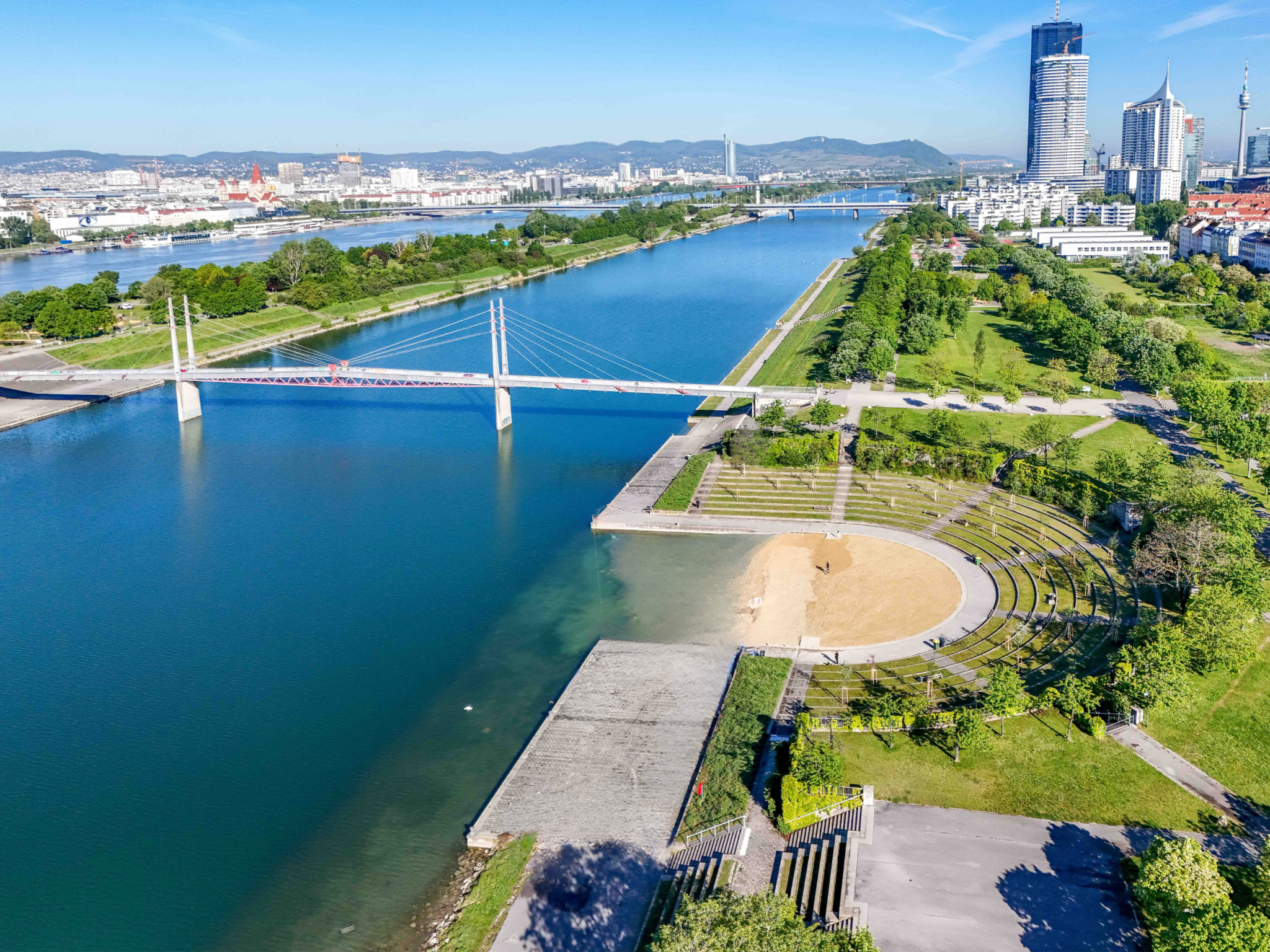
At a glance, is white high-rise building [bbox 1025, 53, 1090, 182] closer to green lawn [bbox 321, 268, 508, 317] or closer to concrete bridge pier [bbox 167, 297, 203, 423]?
green lawn [bbox 321, 268, 508, 317]

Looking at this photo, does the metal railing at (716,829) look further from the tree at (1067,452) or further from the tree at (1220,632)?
the tree at (1067,452)

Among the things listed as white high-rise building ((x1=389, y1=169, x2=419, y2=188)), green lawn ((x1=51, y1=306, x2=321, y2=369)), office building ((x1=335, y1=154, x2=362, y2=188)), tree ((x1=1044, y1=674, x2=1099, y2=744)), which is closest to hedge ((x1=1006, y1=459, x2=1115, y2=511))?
tree ((x1=1044, y1=674, x2=1099, y2=744))

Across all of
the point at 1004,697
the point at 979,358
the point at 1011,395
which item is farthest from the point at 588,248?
the point at 1004,697

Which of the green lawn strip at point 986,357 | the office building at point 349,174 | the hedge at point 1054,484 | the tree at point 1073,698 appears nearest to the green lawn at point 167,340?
the green lawn strip at point 986,357

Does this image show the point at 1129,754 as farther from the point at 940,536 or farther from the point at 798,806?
the point at 940,536

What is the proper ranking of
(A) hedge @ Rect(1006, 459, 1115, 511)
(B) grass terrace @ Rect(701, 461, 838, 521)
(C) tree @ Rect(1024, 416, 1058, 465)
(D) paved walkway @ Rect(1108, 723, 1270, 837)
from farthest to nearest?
(C) tree @ Rect(1024, 416, 1058, 465)
(B) grass terrace @ Rect(701, 461, 838, 521)
(A) hedge @ Rect(1006, 459, 1115, 511)
(D) paved walkway @ Rect(1108, 723, 1270, 837)

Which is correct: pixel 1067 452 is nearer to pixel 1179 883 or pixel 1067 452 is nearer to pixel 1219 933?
pixel 1179 883

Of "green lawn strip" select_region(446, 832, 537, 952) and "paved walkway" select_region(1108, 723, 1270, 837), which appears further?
"paved walkway" select_region(1108, 723, 1270, 837)

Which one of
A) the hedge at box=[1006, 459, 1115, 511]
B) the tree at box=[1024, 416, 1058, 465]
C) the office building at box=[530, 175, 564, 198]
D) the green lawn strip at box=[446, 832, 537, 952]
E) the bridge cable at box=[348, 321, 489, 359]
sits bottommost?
the green lawn strip at box=[446, 832, 537, 952]
